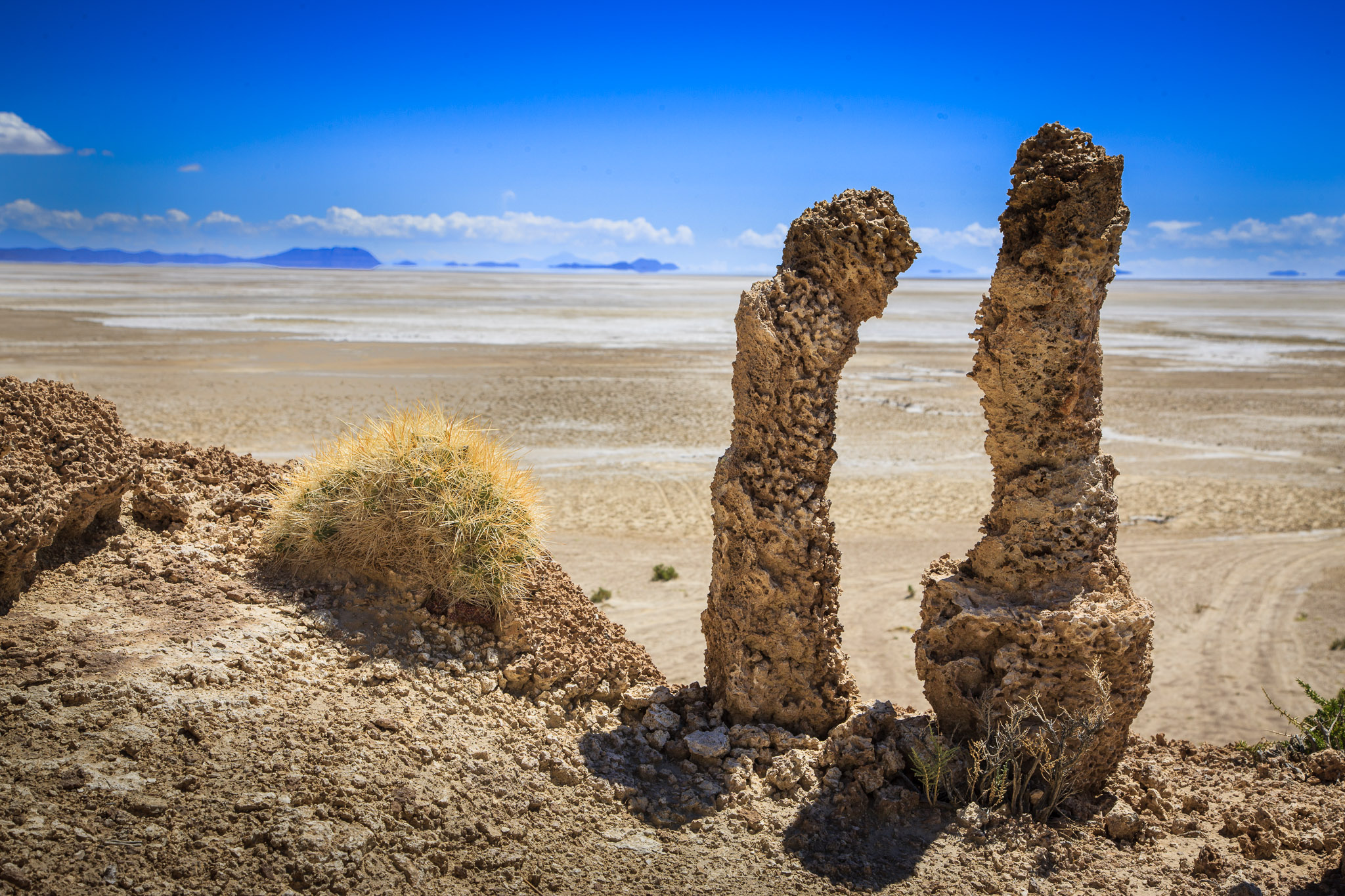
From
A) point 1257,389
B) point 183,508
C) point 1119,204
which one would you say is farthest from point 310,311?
point 1119,204

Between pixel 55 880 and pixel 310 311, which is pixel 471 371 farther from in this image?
pixel 310 311

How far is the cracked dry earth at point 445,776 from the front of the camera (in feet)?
12.5

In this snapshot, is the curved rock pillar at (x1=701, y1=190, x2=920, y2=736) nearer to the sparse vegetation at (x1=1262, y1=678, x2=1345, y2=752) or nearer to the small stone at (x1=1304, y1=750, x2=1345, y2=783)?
the small stone at (x1=1304, y1=750, x2=1345, y2=783)

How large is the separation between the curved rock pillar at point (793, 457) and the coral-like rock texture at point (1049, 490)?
0.67 m

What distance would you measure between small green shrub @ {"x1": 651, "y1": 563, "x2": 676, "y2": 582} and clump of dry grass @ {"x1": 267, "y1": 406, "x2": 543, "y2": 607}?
503cm

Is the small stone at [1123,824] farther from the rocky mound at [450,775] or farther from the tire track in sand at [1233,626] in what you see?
the tire track in sand at [1233,626]

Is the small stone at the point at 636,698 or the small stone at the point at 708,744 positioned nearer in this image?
the small stone at the point at 708,744

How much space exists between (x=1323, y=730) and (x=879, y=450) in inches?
481

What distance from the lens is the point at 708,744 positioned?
521cm

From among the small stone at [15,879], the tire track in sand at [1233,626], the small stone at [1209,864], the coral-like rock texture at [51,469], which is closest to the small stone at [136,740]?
the small stone at [15,879]

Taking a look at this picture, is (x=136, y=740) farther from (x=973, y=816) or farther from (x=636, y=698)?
(x=973, y=816)

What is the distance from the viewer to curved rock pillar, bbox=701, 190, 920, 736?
5.15 meters

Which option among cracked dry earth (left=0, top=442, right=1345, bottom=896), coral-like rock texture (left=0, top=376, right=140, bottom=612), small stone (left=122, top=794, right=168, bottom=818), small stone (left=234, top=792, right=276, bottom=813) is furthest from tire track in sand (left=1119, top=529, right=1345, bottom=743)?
coral-like rock texture (left=0, top=376, right=140, bottom=612)

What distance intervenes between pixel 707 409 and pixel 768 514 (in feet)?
55.1
